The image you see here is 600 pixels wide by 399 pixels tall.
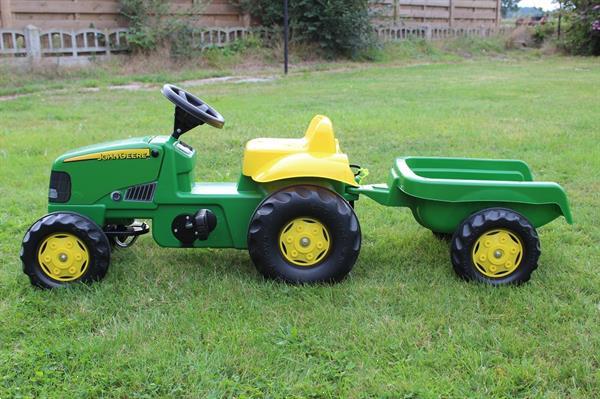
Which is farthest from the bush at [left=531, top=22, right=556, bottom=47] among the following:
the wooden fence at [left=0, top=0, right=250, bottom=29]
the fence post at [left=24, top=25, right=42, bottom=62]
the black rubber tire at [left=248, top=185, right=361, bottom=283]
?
the black rubber tire at [left=248, top=185, right=361, bottom=283]

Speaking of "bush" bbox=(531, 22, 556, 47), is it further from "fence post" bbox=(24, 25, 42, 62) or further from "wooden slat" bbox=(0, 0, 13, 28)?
→ "wooden slat" bbox=(0, 0, 13, 28)

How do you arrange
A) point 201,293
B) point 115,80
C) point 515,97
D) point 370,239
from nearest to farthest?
point 201,293 → point 370,239 → point 515,97 → point 115,80

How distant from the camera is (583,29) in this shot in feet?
72.4

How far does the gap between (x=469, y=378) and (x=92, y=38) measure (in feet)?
44.8

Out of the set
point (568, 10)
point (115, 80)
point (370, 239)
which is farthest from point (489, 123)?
point (568, 10)

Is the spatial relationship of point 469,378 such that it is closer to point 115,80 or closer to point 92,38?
point 115,80

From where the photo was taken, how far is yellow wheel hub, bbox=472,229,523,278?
10.6 feet

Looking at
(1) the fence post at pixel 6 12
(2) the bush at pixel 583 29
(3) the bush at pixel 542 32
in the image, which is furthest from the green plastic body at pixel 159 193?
(3) the bush at pixel 542 32

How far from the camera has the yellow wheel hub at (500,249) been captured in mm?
3238

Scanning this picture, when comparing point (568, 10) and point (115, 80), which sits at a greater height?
point (568, 10)

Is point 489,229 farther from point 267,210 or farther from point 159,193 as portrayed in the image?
point 159,193

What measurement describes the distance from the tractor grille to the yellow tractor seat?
0.50 m

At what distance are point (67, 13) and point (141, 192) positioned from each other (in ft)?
40.5

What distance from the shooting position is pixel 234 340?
2713 mm
